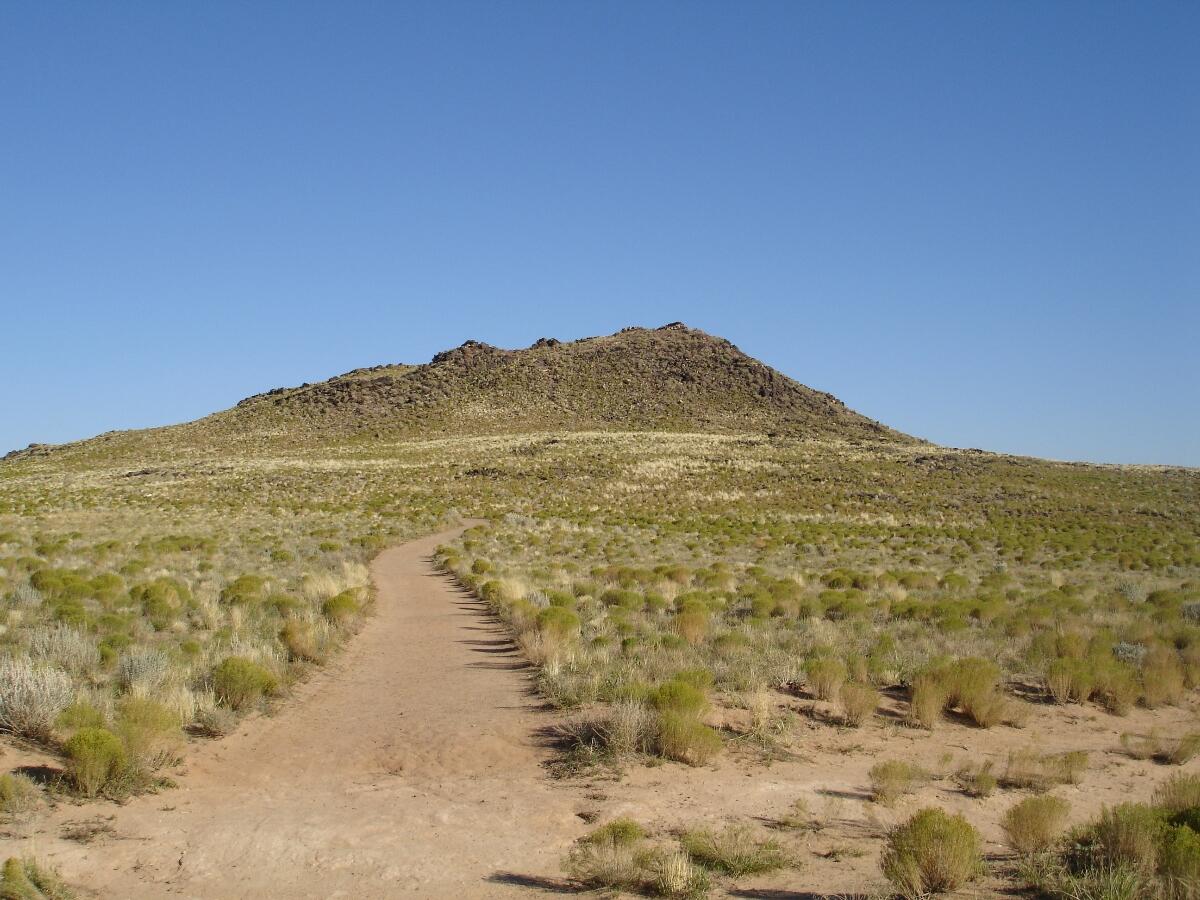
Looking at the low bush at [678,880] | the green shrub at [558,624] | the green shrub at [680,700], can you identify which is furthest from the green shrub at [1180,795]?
the green shrub at [558,624]

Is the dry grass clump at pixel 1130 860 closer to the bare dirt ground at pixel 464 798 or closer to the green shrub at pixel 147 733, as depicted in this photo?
the bare dirt ground at pixel 464 798

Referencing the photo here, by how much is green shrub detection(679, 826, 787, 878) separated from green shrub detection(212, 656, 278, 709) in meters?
5.91

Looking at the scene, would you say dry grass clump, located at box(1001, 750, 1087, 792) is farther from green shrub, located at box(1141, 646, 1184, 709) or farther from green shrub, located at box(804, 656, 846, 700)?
green shrub, located at box(1141, 646, 1184, 709)

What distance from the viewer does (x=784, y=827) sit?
6922 mm

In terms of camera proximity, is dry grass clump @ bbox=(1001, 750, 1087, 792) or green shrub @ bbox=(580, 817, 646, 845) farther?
dry grass clump @ bbox=(1001, 750, 1087, 792)

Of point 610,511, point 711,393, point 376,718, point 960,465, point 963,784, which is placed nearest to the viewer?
point 963,784

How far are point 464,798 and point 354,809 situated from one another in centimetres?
96

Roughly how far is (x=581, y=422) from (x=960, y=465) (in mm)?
44575

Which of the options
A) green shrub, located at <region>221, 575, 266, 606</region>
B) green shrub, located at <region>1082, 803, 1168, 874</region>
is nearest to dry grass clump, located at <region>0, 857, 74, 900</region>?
green shrub, located at <region>1082, 803, 1168, 874</region>

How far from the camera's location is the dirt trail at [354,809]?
5945mm

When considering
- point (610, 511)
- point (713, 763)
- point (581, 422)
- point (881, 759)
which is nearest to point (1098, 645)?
point (881, 759)

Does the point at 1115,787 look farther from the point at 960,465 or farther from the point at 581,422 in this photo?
the point at 581,422

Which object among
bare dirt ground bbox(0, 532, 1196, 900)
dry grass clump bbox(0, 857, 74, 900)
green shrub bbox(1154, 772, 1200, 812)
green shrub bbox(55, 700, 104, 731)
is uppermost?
green shrub bbox(55, 700, 104, 731)

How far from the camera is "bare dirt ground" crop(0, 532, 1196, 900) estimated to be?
5.98 m
